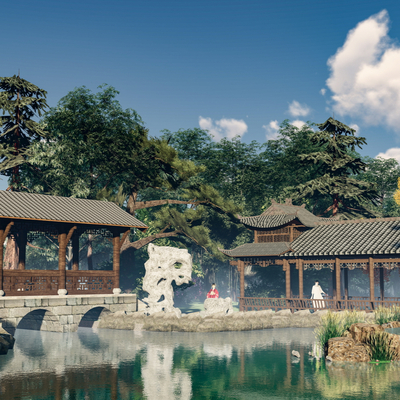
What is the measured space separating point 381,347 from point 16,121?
81.5 ft

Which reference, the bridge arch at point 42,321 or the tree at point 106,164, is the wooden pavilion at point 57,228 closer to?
the bridge arch at point 42,321

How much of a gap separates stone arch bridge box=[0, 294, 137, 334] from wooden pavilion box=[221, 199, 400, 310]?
812 centimetres

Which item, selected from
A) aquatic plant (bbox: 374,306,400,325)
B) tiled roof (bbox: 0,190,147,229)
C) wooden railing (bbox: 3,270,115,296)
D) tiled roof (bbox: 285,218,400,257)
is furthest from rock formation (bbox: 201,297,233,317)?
aquatic plant (bbox: 374,306,400,325)

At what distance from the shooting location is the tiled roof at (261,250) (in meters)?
29.5

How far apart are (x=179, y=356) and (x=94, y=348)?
3776 millimetres

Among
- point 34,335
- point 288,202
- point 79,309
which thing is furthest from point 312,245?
point 34,335

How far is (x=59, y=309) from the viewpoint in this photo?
2358 cm

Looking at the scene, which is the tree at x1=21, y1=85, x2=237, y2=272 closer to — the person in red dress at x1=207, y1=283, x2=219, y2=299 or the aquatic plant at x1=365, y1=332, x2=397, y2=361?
the person in red dress at x1=207, y1=283, x2=219, y2=299

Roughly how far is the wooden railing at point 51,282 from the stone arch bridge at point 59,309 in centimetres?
49

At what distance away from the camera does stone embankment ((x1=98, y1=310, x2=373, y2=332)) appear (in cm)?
2444

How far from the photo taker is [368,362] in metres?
15.1

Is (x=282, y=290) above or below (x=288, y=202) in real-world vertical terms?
below

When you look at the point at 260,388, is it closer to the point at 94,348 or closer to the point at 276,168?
the point at 94,348

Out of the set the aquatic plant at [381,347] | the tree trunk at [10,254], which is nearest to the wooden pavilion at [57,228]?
the tree trunk at [10,254]
